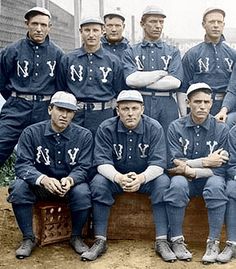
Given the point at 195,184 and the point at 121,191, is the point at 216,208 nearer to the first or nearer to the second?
the point at 195,184

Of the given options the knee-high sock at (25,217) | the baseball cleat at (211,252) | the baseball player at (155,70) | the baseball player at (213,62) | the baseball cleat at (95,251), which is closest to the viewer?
the baseball cleat at (211,252)

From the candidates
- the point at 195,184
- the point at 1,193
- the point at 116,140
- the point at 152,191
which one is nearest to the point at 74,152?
the point at 116,140

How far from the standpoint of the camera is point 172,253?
13.1 feet

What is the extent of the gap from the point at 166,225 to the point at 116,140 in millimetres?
848

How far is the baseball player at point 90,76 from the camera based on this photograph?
15.5 feet

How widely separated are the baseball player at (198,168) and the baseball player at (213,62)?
75 centimetres

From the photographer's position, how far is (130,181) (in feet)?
13.3

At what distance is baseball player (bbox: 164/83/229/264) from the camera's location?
402 cm

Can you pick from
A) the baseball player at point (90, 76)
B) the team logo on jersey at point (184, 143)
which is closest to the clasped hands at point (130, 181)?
the team logo on jersey at point (184, 143)

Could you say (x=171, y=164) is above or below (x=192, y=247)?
above

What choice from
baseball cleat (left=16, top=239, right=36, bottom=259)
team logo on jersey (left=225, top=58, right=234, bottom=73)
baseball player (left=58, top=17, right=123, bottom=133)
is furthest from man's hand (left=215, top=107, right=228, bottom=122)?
baseball cleat (left=16, top=239, right=36, bottom=259)

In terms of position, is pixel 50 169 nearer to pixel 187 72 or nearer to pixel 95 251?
pixel 95 251

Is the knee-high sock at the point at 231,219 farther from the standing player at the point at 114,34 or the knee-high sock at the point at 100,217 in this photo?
the standing player at the point at 114,34

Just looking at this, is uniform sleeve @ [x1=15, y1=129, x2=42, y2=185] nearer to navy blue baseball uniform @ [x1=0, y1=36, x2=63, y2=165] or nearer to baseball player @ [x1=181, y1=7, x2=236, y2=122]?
navy blue baseball uniform @ [x1=0, y1=36, x2=63, y2=165]
